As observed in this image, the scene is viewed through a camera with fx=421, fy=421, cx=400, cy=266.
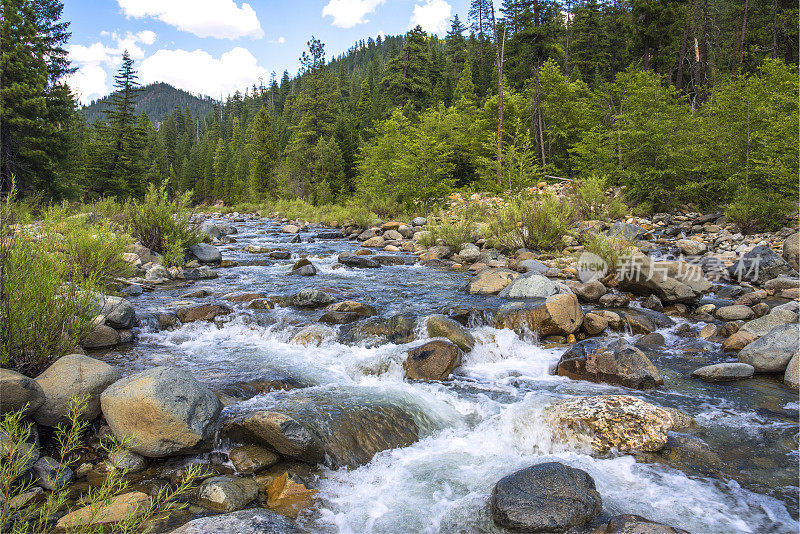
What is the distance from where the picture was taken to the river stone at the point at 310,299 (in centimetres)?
834

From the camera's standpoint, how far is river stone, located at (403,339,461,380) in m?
5.77

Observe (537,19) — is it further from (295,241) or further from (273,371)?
(273,371)

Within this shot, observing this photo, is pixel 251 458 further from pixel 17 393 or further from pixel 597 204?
pixel 597 204

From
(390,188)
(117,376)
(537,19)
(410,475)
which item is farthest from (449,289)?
(537,19)

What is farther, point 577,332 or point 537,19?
point 537,19

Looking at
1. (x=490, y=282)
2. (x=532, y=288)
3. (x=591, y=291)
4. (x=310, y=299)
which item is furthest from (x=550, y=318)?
(x=310, y=299)

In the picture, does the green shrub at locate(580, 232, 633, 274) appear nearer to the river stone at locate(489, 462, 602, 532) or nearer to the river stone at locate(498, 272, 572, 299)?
the river stone at locate(498, 272, 572, 299)

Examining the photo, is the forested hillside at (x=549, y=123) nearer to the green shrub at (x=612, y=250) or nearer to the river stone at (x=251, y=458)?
the green shrub at (x=612, y=250)

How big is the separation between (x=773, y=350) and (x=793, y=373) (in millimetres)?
395

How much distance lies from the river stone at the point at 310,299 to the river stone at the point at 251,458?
4.56 metres

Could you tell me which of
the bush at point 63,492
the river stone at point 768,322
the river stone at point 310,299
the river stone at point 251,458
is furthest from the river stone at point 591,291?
the bush at point 63,492

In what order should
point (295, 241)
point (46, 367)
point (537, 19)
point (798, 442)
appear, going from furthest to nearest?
point (537, 19)
point (295, 241)
point (46, 367)
point (798, 442)

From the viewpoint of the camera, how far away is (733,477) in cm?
362

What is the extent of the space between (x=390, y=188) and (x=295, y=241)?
7579 mm
